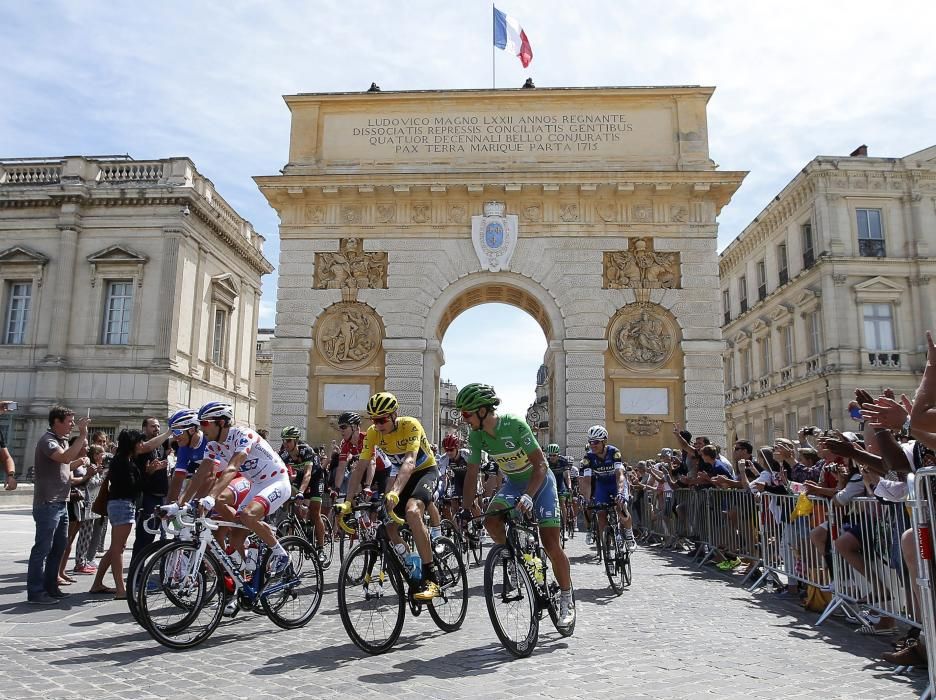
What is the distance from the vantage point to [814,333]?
29453 millimetres

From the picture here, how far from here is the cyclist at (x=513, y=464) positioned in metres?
5.59

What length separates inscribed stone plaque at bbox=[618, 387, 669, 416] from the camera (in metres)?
19.6

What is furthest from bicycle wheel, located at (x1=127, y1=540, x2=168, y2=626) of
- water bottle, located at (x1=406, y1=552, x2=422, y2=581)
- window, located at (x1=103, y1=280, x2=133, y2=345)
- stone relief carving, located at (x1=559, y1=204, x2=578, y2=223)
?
window, located at (x1=103, y1=280, x2=133, y2=345)

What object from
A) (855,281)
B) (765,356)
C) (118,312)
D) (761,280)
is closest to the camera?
(118,312)

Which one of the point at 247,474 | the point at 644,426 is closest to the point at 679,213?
the point at 644,426

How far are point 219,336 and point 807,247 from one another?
1054 inches

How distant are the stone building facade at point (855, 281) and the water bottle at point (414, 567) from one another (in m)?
25.9

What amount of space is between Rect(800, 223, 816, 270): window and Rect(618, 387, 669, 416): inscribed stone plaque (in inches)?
546

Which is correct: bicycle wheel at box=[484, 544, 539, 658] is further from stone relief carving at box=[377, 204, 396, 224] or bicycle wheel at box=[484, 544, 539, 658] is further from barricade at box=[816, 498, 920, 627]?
stone relief carving at box=[377, 204, 396, 224]

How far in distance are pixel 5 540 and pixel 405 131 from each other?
49.3 ft

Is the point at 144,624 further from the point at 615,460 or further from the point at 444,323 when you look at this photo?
the point at 444,323

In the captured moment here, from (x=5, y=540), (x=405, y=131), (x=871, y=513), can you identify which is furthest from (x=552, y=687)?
(x=405, y=131)

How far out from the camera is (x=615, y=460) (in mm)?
8875

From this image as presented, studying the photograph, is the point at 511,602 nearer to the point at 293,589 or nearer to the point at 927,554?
the point at 293,589
